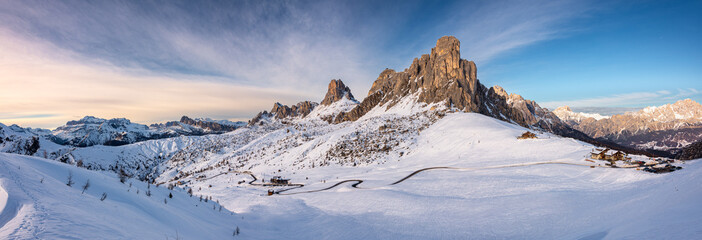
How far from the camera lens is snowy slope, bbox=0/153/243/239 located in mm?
3783

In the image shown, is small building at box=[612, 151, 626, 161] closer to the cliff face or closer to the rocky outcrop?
the cliff face

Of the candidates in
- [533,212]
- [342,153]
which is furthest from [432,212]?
[342,153]

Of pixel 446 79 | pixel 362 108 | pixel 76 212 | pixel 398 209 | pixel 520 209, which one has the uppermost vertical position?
pixel 446 79

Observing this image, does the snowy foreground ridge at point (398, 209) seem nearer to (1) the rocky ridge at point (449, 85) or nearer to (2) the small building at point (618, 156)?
(2) the small building at point (618, 156)

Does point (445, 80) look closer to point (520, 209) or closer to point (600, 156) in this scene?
point (600, 156)

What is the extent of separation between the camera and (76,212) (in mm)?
4445

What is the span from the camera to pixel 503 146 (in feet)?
91.9

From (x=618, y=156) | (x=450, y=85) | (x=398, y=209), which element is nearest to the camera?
(x=398, y=209)

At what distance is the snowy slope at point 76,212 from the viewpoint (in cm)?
378

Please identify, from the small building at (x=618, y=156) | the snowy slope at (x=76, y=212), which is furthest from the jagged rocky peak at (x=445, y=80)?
the snowy slope at (x=76, y=212)

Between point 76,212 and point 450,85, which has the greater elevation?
point 450,85

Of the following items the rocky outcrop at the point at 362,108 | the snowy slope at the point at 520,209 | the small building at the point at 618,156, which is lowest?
the snowy slope at the point at 520,209

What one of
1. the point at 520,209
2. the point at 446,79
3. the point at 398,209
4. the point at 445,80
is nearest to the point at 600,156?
the point at 520,209

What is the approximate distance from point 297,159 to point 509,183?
46.5 meters
